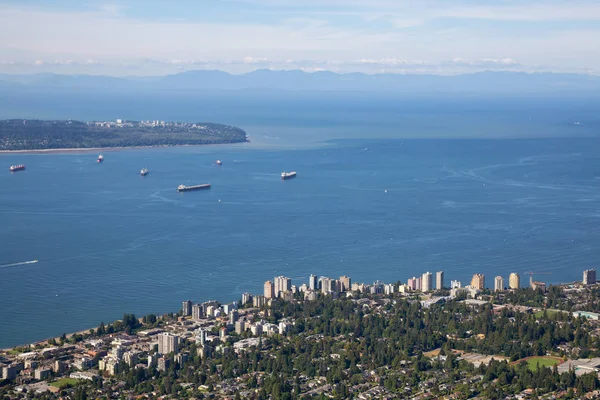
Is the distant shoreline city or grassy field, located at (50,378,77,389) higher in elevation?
the distant shoreline city

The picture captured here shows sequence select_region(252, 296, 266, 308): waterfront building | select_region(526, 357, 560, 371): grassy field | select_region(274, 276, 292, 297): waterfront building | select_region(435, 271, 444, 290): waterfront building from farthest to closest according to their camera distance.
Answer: select_region(435, 271, 444, 290): waterfront building
select_region(274, 276, 292, 297): waterfront building
select_region(252, 296, 266, 308): waterfront building
select_region(526, 357, 560, 371): grassy field

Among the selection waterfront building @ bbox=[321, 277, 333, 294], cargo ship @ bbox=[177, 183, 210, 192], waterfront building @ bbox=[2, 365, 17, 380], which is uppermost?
cargo ship @ bbox=[177, 183, 210, 192]

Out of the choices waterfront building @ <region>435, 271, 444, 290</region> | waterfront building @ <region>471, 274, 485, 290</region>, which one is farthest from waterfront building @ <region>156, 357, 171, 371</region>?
waterfront building @ <region>471, 274, 485, 290</region>

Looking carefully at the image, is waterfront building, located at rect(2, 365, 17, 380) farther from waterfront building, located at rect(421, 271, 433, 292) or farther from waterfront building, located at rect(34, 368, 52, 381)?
waterfront building, located at rect(421, 271, 433, 292)

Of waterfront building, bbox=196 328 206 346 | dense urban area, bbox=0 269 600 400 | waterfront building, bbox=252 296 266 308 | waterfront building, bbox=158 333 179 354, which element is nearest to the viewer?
dense urban area, bbox=0 269 600 400

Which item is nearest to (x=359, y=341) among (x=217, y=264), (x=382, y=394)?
(x=382, y=394)

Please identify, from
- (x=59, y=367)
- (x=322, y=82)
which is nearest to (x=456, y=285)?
(x=59, y=367)

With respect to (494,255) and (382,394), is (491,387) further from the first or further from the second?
(494,255)

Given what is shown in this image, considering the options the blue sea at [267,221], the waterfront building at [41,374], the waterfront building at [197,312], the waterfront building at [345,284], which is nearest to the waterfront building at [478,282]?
the blue sea at [267,221]
